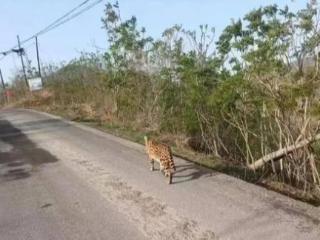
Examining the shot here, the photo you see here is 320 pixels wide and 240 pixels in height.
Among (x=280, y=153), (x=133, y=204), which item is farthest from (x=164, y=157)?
(x=280, y=153)

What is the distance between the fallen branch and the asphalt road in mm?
1510

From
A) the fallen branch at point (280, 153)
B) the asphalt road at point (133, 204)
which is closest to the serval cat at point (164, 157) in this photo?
the asphalt road at point (133, 204)

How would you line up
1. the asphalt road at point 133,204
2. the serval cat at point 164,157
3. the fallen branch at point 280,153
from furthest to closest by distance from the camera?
the fallen branch at point 280,153
the serval cat at point 164,157
the asphalt road at point 133,204

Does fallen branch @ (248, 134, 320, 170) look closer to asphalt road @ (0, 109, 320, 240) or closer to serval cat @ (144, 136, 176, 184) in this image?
asphalt road @ (0, 109, 320, 240)

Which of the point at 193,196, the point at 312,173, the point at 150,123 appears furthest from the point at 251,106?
the point at 150,123

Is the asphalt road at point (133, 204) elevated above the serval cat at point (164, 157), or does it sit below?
below

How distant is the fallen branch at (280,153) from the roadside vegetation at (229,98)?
2.4 inches

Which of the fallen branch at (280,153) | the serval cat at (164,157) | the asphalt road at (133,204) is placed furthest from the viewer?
the fallen branch at (280,153)

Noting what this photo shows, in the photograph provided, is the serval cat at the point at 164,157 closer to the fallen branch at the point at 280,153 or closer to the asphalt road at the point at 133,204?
the asphalt road at the point at 133,204

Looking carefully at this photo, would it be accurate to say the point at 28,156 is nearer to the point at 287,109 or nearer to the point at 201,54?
the point at 201,54

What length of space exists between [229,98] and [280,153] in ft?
7.01

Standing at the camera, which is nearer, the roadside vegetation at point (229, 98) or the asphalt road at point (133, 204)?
the asphalt road at point (133, 204)

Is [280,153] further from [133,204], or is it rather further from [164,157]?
[133,204]

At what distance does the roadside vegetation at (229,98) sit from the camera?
29.6 feet
